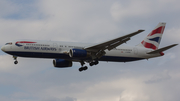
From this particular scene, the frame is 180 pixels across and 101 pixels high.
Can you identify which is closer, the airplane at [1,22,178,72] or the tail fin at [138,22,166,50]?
the airplane at [1,22,178,72]

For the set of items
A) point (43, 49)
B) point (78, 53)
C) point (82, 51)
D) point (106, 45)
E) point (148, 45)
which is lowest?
point (78, 53)

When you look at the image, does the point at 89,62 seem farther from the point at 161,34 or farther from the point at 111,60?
the point at 161,34

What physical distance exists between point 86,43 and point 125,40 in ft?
29.8

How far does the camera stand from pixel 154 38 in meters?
59.6

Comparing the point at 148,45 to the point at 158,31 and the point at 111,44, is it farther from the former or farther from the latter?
the point at 111,44

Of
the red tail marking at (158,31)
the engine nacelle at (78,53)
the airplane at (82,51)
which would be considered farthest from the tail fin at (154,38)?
the engine nacelle at (78,53)

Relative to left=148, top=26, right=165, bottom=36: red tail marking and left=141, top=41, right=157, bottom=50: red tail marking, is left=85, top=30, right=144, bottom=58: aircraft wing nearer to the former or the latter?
left=141, top=41, right=157, bottom=50: red tail marking

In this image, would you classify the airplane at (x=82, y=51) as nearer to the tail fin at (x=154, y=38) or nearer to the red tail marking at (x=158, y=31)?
the tail fin at (x=154, y=38)

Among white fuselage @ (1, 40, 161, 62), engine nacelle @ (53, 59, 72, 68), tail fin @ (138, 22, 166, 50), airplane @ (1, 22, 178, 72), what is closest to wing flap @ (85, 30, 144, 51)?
airplane @ (1, 22, 178, 72)

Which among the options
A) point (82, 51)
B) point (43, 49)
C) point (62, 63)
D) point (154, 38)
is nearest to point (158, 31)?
point (154, 38)

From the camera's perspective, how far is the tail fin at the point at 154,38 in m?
58.5

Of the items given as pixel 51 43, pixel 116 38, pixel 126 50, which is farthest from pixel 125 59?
pixel 51 43

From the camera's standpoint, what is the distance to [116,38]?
4569 cm

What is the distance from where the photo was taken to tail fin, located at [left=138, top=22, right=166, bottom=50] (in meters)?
58.5
